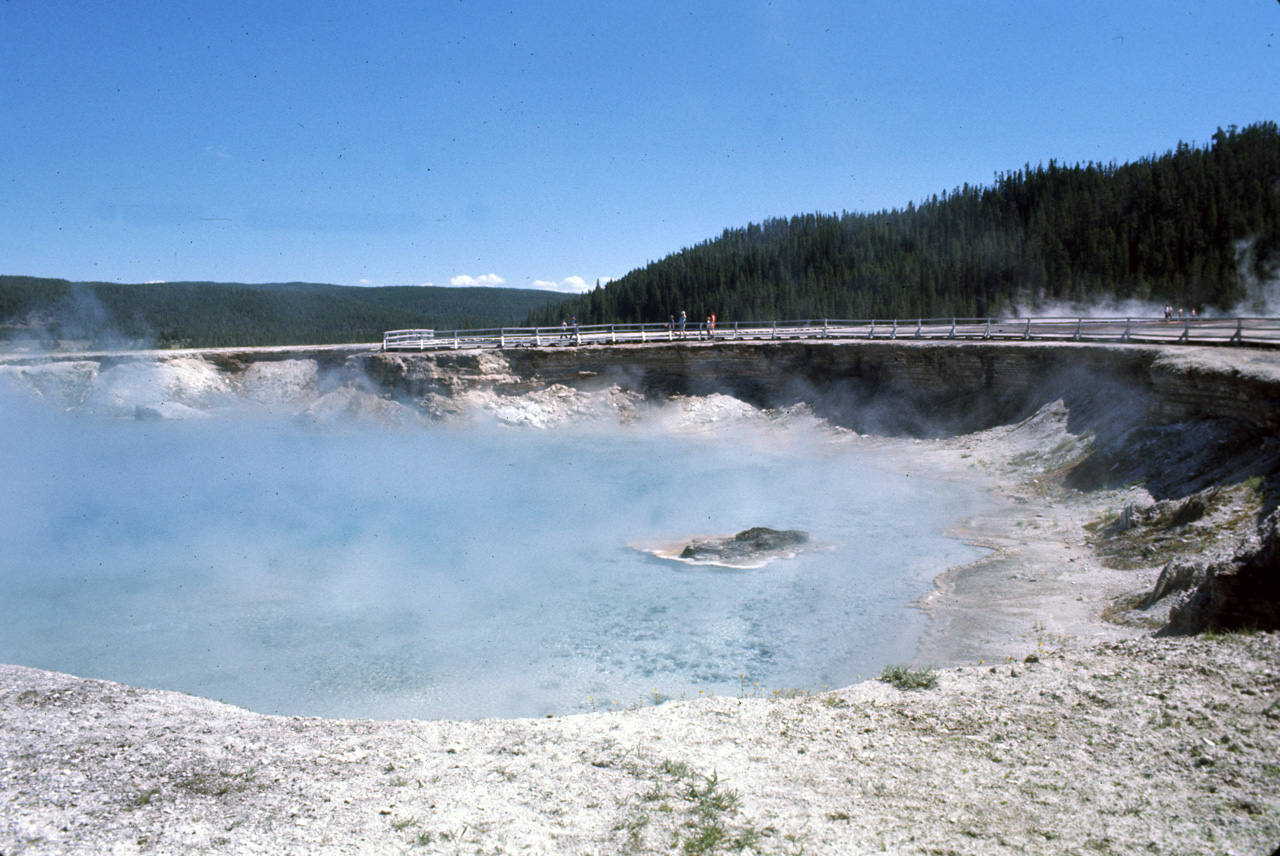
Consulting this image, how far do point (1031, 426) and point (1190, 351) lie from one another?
19.3ft

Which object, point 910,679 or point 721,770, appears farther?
point 910,679

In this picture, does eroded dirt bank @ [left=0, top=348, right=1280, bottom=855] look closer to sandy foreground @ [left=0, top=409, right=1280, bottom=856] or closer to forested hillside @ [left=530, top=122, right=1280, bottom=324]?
sandy foreground @ [left=0, top=409, right=1280, bottom=856]

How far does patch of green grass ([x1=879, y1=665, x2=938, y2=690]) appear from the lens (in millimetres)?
9248

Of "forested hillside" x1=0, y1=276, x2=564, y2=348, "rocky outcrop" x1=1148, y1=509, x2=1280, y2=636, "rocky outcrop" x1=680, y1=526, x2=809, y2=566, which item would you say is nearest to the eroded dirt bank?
"rocky outcrop" x1=1148, y1=509, x2=1280, y2=636

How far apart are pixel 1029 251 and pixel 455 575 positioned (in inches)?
2644

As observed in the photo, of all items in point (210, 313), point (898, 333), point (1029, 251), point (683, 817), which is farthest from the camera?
point (210, 313)

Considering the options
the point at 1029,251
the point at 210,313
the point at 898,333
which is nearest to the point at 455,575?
the point at 898,333

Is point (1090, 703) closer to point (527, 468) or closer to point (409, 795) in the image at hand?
point (409, 795)

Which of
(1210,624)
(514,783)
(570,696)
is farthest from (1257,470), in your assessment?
(514,783)

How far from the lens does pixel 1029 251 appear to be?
6850 cm

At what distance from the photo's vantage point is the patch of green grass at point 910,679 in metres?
9.25

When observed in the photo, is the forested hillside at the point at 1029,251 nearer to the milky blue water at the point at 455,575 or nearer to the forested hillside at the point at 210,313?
the forested hillside at the point at 210,313

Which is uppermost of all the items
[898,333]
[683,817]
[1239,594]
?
[898,333]

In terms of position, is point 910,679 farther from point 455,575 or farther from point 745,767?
point 455,575
